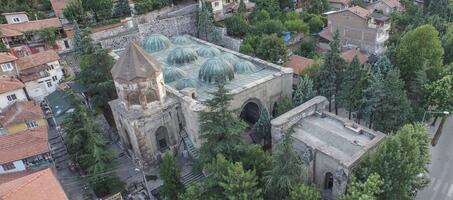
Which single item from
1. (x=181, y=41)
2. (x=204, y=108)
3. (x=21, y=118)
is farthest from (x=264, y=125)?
(x=21, y=118)

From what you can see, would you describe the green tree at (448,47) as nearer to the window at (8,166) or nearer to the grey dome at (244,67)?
the grey dome at (244,67)

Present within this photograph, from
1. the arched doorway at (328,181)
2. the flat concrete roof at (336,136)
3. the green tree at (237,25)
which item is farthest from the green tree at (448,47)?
the arched doorway at (328,181)

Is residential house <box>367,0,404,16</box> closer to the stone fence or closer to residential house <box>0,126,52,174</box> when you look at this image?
the stone fence

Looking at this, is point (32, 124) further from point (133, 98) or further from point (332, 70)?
point (332, 70)

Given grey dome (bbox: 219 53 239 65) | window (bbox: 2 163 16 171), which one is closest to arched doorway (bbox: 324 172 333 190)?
grey dome (bbox: 219 53 239 65)

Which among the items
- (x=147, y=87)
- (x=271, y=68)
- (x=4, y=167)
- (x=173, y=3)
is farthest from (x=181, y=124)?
(x=173, y=3)

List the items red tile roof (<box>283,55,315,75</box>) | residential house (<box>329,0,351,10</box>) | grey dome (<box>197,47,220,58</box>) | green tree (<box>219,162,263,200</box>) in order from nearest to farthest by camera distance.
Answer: green tree (<box>219,162,263,200</box>) → grey dome (<box>197,47,220,58</box>) → red tile roof (<box>283,55,315,75</box>) → residential house (<box>329,0,351,10</box>)
